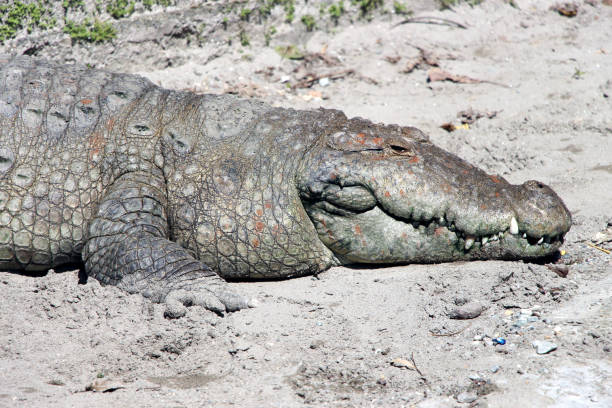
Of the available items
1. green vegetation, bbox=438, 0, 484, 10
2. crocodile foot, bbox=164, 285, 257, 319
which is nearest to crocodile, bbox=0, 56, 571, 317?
crocodile foot, bbox=164, 285, 257, 319

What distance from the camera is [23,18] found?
5973mm

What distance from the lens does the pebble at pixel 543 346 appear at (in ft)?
10.4

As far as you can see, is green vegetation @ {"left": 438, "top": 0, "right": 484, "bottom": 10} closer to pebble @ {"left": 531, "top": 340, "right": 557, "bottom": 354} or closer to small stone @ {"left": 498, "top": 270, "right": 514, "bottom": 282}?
small stone @ {"left": 498, "top": 270, "right": 514, "bottom": 282}

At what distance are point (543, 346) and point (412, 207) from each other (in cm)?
123

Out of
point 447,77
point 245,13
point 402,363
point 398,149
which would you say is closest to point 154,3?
point 245,13

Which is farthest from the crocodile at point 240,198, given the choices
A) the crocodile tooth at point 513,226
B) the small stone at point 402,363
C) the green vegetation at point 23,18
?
the green vegetation at point 23,18

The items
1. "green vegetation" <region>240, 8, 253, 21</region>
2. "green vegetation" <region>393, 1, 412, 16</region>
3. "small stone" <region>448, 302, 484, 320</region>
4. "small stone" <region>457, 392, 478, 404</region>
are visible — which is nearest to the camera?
"small stone" <region>457, 392, 478, 404</region>

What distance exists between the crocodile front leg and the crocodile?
0.01 metres

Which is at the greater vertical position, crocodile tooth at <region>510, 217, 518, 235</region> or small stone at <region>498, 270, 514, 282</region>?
crocodile tooth at <region>510, 217, 518, 235</region>

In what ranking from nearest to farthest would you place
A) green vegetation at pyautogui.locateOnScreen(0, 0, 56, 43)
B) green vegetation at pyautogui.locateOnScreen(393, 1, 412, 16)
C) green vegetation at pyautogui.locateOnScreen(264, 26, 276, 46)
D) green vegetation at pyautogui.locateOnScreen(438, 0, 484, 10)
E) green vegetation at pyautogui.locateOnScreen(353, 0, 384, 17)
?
green vegetation at pyautogui.locateOnScreen(0, 0, 56, 43) < green vegetation at pyautogui.locateOnScreen(264, 26, 276, 46) < green vegetation at pyautogui.locateOnScreen(353, 0, 384, 17) < green vegetation at pyautogui.locateOnScreen(393, 1, 412, 16) < green vegetation at pyautogui.locateOnScreen(438, 0, 484, 10)

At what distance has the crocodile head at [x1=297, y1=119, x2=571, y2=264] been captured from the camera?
162 inches

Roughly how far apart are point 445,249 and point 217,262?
1.47m

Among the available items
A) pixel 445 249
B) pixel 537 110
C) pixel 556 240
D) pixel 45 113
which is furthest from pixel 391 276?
pixel 537 110

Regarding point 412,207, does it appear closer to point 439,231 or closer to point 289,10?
point 439,231
